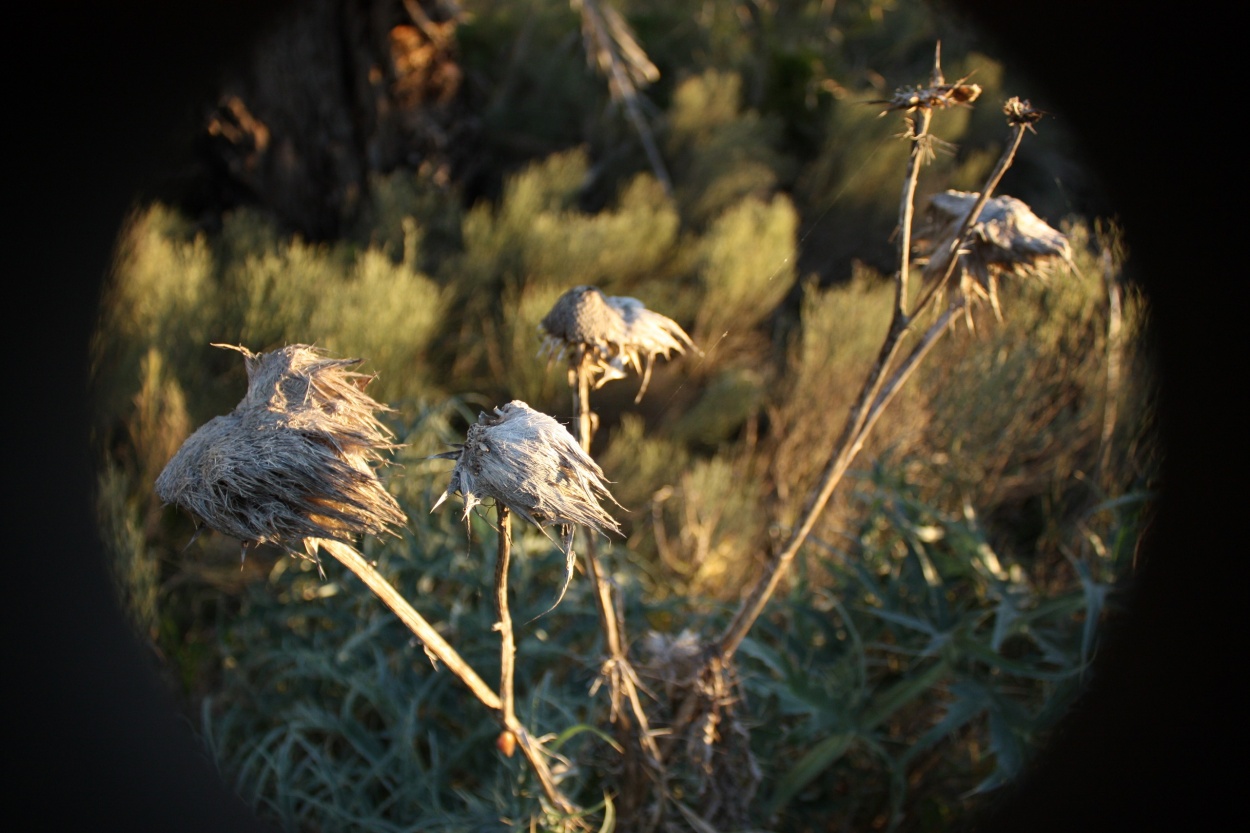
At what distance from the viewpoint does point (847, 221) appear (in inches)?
39.2

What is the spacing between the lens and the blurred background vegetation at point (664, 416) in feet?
3.25

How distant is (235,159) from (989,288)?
83.8 inches

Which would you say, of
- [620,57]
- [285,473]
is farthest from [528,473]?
[620,57]

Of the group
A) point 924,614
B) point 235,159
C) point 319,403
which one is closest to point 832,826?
point 924,614

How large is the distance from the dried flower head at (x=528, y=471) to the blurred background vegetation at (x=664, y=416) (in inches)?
11.9

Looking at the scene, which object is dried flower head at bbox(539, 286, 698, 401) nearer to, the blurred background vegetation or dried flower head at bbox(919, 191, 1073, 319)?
the blurred background vegetation

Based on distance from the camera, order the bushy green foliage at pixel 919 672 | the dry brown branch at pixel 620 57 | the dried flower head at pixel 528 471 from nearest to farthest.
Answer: the dried flower head at pixel 528 471 → the bushy green foliage at pixel 919 672 → the dry brown branch at pixel 620 57

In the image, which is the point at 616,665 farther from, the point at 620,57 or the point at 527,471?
the point at 620,57

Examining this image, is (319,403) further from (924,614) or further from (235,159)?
(235,159)

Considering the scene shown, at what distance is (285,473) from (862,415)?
1.53 feet

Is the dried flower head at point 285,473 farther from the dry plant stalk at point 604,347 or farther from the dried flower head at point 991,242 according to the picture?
the dried flower head at point 991,242

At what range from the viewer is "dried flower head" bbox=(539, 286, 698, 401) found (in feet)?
2.09

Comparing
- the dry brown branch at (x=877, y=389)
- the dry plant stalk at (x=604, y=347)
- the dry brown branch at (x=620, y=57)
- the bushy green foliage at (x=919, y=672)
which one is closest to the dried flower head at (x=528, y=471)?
the dry plant stalk at (x=604, y=347)

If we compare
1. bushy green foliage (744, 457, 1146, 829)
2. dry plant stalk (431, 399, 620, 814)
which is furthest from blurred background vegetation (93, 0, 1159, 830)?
dry plant stalk (431, 399, 620, 814)
